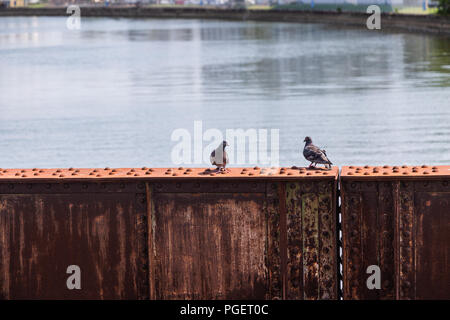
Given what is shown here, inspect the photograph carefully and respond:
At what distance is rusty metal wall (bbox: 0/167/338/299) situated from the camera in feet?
24.6

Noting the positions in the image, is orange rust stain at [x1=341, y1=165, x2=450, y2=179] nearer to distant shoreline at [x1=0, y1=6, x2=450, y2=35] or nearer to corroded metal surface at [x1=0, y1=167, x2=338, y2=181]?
corroded metal surface at [x1=0, y1=167, x2=338, y2=181]

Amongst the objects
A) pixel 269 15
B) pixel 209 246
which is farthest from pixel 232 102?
pixel 269 15

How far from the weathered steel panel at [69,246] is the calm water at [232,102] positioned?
11.6m

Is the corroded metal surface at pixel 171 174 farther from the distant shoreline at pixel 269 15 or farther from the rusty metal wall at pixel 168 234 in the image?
the distant shoreline at pixel 269 15

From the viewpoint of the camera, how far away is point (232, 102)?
3189 cm

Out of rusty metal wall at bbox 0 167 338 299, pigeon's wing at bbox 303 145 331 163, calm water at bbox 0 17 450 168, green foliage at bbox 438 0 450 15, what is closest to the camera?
rusty metal wall at bbox 0 167 338 299

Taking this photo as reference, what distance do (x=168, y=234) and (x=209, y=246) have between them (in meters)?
0.35

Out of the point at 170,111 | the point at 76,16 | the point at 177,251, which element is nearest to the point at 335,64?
the point at 170,111

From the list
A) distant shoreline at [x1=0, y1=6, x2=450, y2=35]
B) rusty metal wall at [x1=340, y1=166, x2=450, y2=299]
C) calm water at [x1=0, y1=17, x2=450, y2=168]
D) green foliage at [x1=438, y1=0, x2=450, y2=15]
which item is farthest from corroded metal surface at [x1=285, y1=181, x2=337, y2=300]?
green foliage at [x1=438, y1=0, x2=450, y2=15]

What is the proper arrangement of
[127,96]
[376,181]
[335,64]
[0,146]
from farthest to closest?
[335,64] → [127,96] → [0,146] → [376,181]

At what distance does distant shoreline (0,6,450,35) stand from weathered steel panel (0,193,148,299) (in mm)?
63663

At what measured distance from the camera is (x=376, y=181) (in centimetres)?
734

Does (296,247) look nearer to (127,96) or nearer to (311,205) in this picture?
(311,205)
